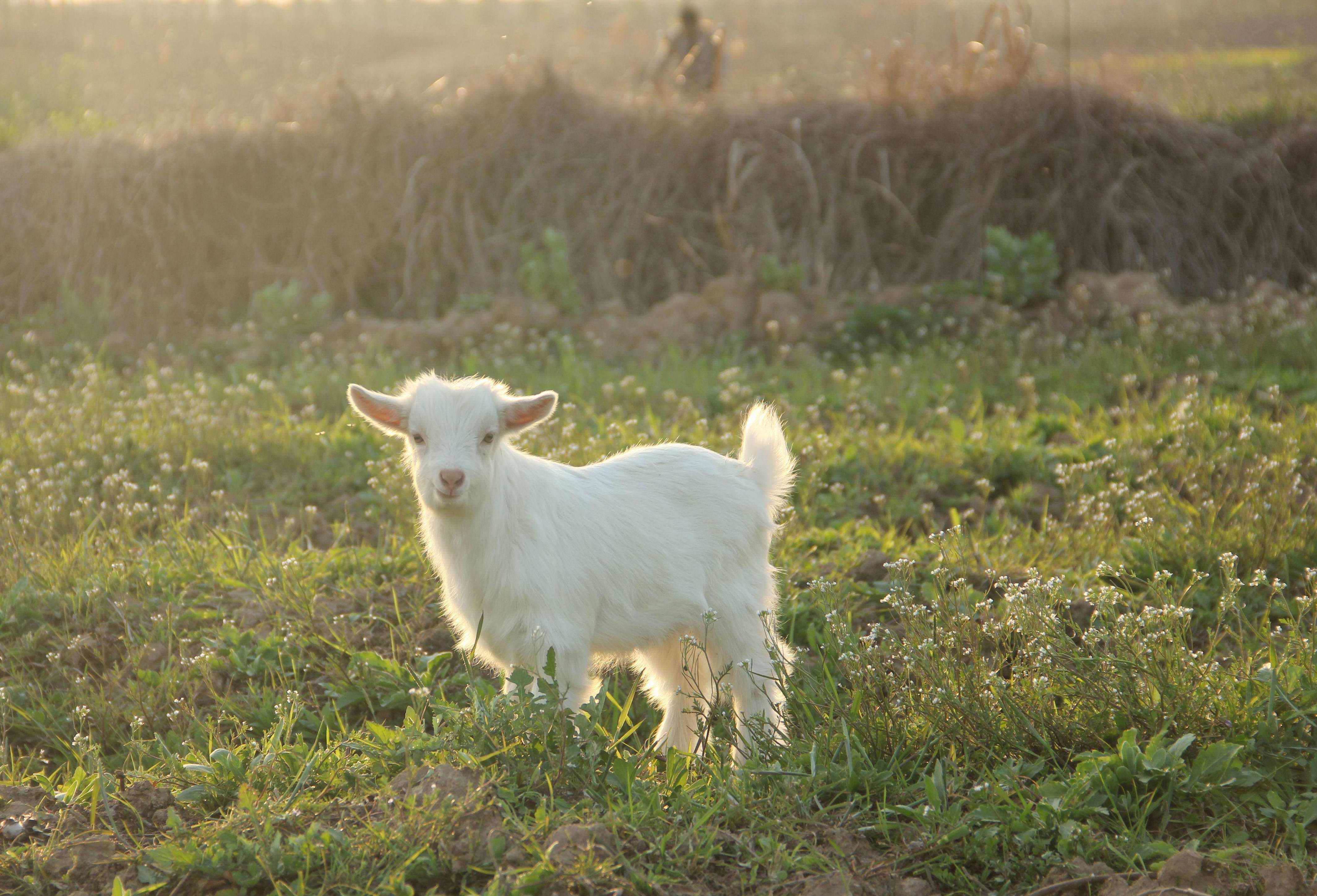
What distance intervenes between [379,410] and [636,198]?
8.39 meters

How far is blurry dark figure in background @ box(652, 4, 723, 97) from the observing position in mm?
13219

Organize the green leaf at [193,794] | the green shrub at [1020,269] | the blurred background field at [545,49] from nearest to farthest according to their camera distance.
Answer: the green leaf at [193,794], the green shrub at [1020,269], the blurred background field at [545,49]

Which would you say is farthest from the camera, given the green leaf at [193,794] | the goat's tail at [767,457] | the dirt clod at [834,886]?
the goat's tail at [767,457]

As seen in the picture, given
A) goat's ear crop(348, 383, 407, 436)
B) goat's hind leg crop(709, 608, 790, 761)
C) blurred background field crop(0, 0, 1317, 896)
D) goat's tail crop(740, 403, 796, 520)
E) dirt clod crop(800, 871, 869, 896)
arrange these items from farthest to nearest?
goat's tail crop(740, 403, 796, 520) < goat's hind leg crop(709, 608, 790, 761) < goat's ear crop(348, 383, 407, 436) < blurred background field crop(0, 0, 1317, 896) < dirt clod crop(800, 871, 869, 896)

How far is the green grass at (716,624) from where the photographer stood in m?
3.18

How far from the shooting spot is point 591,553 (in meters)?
4.14

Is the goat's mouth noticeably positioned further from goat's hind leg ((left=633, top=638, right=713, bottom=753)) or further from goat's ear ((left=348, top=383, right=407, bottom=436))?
goat's hind leg ((left=633, top=638, right=713, bottom=753))

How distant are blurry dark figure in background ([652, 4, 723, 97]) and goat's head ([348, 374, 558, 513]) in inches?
373

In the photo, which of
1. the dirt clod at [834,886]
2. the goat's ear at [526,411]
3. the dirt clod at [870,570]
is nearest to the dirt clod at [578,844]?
the dirt clod at [834,886]

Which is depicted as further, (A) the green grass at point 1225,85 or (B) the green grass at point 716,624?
(A) the green grass at point 1225,85

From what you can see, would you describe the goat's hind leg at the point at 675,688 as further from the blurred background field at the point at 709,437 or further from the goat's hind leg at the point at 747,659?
the blurred background field at the point at 709,437

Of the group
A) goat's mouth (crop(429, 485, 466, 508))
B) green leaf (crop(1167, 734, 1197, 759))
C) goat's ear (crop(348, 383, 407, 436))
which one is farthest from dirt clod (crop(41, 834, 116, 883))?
green leaf (crop(1167, 734, 1197, 759))

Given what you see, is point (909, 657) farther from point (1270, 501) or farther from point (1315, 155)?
point (1315, 155)

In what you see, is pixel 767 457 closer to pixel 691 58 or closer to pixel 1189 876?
pixel 1189 876
